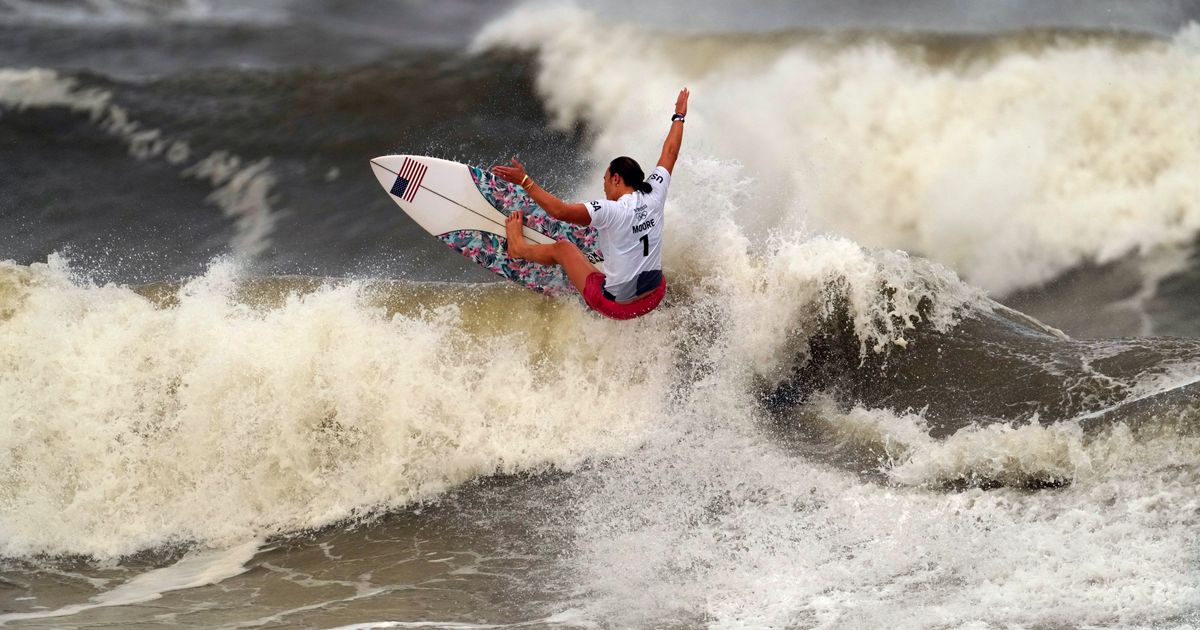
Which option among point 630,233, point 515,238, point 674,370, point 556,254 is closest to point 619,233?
point 630,233

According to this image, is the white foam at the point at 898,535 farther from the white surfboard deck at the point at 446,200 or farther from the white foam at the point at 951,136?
the white foam at the point at 951,136

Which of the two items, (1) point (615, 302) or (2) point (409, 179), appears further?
(2) point (409, 179)

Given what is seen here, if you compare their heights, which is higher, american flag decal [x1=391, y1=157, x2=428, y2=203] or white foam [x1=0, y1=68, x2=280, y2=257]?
white foam [x1=0, y1=68, x2=280, y2=257]

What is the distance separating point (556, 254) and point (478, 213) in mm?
1035

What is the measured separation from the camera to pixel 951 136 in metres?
11.2

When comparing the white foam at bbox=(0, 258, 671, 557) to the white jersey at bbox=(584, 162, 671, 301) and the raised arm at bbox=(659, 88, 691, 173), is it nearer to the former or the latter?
the white jersey at bbox=(584, 162, 671, 301)

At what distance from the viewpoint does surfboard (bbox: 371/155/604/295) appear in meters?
7.08

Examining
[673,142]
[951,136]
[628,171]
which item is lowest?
[628,171]

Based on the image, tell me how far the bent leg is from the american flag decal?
121 centimetres

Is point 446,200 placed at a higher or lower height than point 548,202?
higher

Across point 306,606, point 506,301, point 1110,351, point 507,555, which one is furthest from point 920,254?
point 306,606

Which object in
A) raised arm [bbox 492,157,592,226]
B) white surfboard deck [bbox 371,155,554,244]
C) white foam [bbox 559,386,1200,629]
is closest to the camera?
white foam [bbox 559,386,1200,629]

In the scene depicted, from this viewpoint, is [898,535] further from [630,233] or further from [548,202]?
[548,202]

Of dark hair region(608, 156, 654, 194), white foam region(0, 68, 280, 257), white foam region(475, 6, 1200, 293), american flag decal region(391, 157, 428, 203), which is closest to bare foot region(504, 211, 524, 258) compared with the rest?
dark hair region(608, 156, 654, 194)
